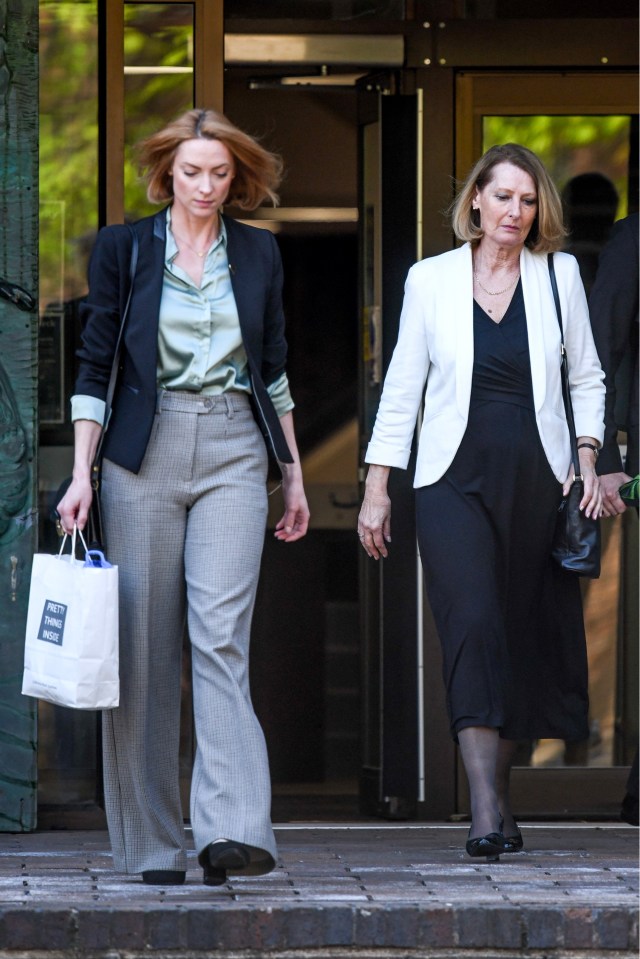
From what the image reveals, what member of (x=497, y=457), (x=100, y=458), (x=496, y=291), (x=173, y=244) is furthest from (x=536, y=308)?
(x=100, y=458)

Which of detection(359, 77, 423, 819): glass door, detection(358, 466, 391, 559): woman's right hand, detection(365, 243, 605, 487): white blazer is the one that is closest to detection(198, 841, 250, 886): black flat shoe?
detection(358, 466, 391, 559): woman's right hand

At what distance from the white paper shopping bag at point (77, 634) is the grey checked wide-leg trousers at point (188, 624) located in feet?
0.70

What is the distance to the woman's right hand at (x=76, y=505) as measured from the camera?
4.85m

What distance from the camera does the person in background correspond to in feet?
19.2

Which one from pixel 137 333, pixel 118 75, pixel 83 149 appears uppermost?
pixel 118 75

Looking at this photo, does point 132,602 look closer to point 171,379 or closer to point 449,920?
point 171,379

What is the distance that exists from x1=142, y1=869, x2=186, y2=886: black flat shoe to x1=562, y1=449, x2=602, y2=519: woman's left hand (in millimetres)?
1546

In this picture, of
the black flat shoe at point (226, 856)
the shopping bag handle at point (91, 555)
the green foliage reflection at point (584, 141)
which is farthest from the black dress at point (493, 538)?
the green foliage reflection at point (584, 141)

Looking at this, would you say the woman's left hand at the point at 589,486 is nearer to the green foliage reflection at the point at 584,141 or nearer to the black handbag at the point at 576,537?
the black handbag at the point at 576,537

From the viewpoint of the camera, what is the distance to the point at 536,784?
6.83 metres

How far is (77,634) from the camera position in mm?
4719

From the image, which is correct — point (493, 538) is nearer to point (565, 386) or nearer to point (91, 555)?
point (565, 386)

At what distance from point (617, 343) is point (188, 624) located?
5.96 feet

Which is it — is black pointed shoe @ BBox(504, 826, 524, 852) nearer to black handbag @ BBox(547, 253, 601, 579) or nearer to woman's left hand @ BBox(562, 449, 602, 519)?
black handbag @ BBox(547, 253, 601, 579)
